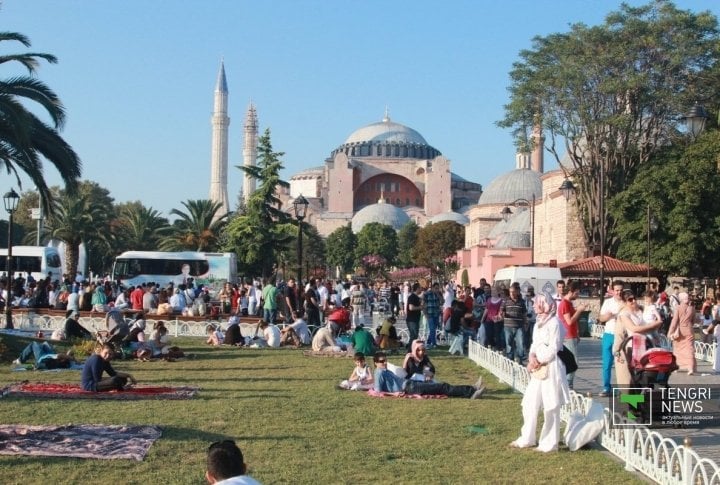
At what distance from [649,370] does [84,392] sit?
582cm

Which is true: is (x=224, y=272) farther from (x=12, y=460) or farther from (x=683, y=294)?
(x=12, y=460)

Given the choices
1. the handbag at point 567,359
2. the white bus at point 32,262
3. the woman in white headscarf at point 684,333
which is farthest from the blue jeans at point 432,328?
the white bus at point 32,262

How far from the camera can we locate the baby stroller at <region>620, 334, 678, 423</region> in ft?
25.0

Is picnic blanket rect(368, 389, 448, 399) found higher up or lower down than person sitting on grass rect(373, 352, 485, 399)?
lower down

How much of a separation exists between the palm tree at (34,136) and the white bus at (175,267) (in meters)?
20.4

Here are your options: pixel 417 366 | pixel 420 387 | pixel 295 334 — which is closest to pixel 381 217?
pixel 295 334

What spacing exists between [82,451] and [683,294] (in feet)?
30.2

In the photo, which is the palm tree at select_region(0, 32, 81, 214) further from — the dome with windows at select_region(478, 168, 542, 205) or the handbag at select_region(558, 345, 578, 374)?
the dome with windows at select_region(478, 168, 542, 205)

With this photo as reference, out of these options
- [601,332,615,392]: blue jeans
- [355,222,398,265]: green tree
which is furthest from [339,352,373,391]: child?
[355,222,398,265]: green tree

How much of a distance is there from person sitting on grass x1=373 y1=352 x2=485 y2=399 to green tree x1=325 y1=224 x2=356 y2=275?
71395 mm

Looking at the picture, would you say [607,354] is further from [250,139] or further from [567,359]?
[250,139]

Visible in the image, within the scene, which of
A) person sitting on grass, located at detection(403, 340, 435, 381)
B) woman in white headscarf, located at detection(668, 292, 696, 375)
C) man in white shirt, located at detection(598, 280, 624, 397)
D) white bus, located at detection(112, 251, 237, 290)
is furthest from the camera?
white bus, located at detection(112, 251, 237, 290)

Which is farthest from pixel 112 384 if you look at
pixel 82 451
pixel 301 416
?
pixel 82 451

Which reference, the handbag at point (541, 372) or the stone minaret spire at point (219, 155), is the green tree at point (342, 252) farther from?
the handbag at point (541, 372)
